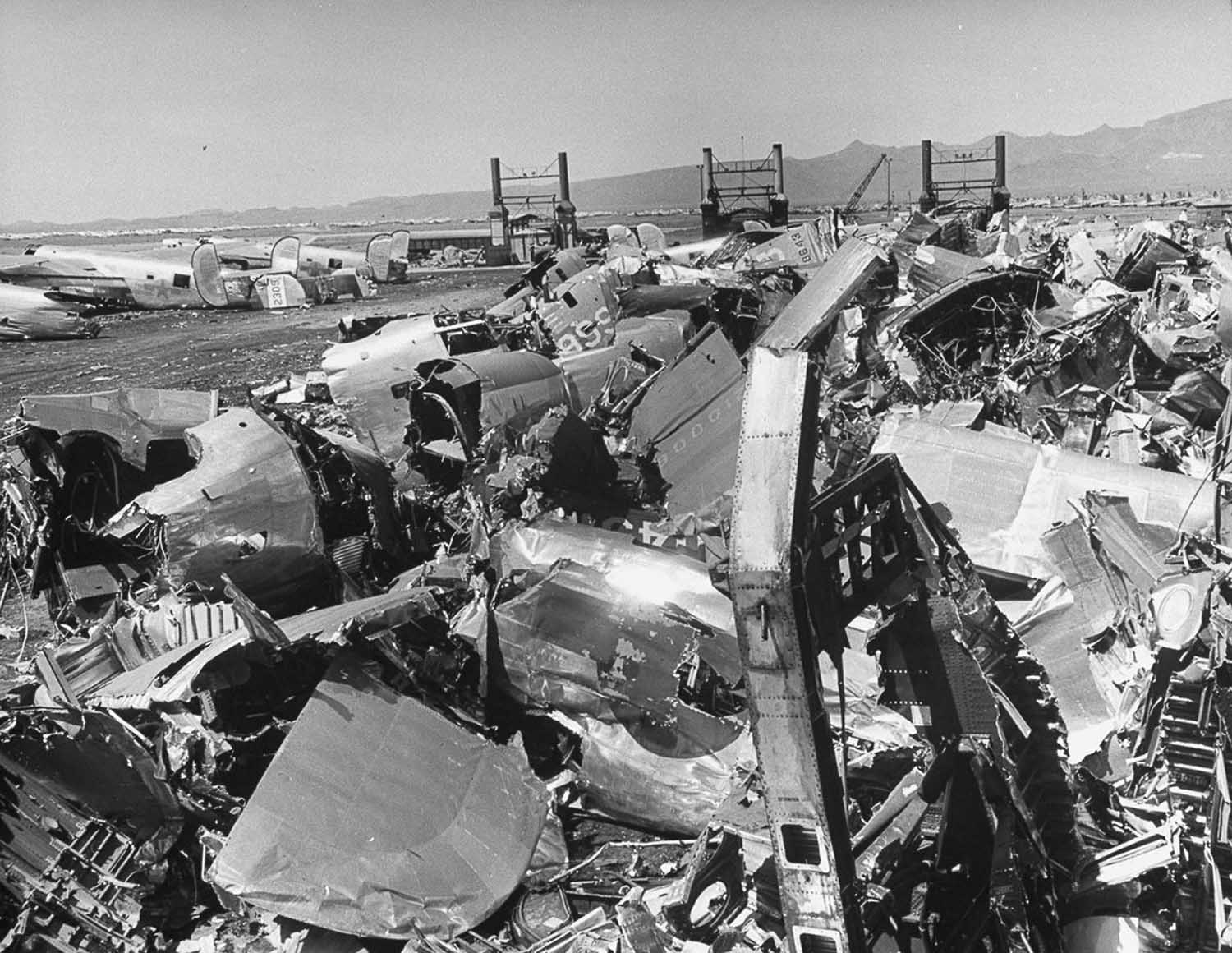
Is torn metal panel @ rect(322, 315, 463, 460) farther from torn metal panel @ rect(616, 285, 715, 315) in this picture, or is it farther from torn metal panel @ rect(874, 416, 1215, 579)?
torn metal panel @ rect(874, 416, 1215, 579)

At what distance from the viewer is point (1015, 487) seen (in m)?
6.61

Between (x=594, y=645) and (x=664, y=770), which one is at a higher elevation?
(x=594, y=645)

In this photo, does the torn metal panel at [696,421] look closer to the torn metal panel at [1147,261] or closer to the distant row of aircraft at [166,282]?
the torn metal panel at [1147,261]

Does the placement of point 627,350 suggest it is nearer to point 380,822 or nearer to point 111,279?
point 380,822

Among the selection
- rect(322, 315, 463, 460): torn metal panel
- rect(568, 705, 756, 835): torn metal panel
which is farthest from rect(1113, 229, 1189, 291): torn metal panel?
rect(568, 705, 756, 835): torn metal panel

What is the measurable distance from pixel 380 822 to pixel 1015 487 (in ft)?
14.9

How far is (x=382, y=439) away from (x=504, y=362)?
5.66 feet

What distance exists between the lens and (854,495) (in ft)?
11.1

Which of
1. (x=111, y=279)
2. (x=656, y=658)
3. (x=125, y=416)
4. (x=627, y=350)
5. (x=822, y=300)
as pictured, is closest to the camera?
(x=822, y=300)

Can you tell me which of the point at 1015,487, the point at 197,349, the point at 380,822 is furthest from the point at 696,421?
the point at 197,349

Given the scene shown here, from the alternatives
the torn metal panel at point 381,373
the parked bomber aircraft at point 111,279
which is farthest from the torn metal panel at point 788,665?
the parked bomber aircraft at point 111,279

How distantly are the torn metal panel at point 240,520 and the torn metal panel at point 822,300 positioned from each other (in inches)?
177

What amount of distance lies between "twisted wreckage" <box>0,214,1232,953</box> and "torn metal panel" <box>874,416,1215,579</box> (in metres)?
0.02

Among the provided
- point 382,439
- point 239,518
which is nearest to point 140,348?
point 382,439
